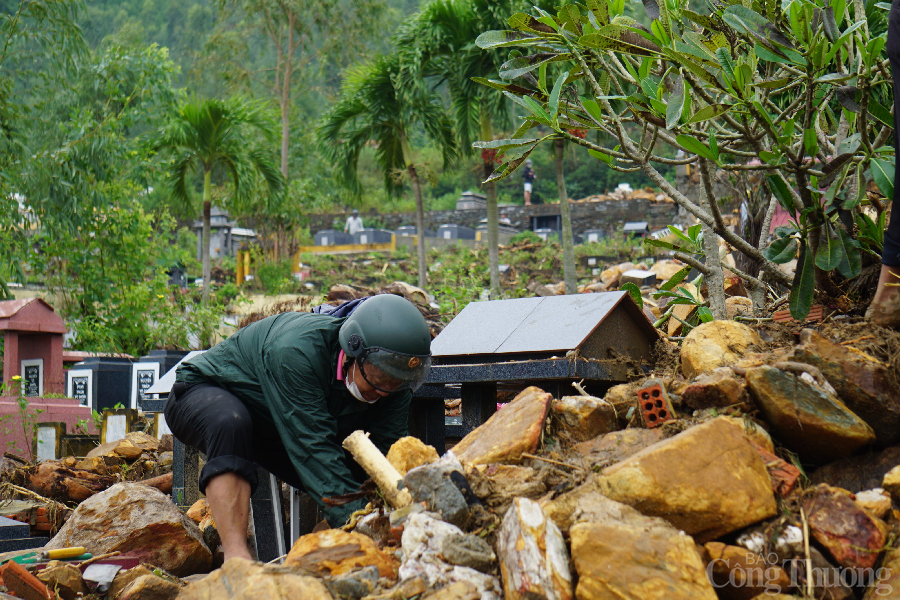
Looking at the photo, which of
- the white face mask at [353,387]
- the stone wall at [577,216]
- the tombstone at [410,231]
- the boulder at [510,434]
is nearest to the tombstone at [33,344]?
the white face mask at [353,387]

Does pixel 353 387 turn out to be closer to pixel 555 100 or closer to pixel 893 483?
pixel 555 100

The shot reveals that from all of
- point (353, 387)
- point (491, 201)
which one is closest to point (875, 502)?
point (353, 387)

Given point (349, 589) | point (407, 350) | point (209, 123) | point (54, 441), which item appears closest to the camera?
point (349, 589)

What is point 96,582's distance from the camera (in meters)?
2.77

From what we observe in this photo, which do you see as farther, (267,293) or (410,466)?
(267,293)

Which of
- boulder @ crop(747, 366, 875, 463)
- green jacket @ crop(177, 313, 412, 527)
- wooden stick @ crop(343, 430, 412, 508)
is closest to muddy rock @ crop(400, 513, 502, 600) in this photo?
wooden stick @ crop(343, 430, 412, 508)

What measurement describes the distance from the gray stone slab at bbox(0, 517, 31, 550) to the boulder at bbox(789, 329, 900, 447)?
4.13 m

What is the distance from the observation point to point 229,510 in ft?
9.99

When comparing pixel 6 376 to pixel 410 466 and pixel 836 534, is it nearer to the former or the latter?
pixel 410 466

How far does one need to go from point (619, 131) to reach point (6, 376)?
7398 mm

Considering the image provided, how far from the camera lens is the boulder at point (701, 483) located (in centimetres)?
204

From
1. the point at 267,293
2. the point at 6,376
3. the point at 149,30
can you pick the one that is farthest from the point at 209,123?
the point at 149,30

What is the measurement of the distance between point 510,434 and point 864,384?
3.65 feet

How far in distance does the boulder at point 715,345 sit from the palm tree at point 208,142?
10149 millimetres
